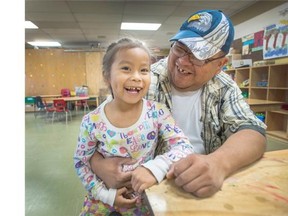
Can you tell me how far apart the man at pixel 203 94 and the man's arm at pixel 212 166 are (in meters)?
0.01

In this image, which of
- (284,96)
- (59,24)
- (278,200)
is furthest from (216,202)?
(59,24)

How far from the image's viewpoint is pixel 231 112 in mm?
1103

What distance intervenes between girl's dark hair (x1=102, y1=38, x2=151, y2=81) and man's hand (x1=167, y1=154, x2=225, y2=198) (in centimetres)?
57

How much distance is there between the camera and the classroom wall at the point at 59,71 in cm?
1035

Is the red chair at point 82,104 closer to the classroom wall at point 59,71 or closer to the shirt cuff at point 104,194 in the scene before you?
the classroom wall at point 59,71

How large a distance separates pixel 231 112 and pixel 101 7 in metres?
5.15

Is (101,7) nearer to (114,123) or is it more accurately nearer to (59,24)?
(59,24)

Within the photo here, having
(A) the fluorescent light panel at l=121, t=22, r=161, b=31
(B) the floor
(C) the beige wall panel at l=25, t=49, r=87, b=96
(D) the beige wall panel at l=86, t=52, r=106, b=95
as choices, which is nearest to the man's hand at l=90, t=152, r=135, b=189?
(B) the floor

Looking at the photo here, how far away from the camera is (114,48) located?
1.02 m

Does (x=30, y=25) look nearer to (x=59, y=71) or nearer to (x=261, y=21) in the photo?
(x=59, y=71)

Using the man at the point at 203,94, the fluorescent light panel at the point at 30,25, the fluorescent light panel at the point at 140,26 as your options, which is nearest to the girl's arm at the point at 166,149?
the man at the point at 203,94

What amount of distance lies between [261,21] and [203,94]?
5252 millimetres

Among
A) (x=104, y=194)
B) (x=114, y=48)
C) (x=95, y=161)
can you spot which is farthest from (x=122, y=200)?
(x=114, y=48)

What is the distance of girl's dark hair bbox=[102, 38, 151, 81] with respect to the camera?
99cm
